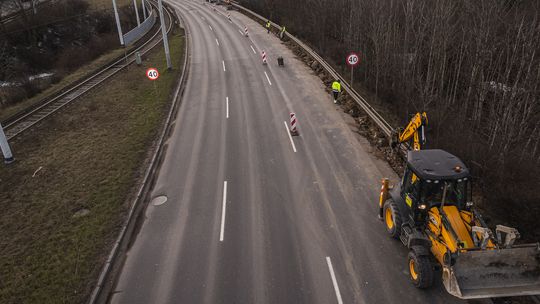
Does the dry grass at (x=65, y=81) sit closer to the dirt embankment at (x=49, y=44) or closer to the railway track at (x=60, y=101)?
the dirt embankment at (x=49, y=44)

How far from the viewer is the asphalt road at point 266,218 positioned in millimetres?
10125

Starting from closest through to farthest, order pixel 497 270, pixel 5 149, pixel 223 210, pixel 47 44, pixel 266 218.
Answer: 1. pixel 497 270
2. pixel 266 218
3. pixel 223 210
4. pixel 5 149
5. pixel 47 44

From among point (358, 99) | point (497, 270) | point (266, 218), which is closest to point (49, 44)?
point (358, 99)

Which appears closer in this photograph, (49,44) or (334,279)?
(334,279)

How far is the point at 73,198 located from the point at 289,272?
975 cm

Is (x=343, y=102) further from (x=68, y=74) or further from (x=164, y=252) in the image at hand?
(x=68, y=74)

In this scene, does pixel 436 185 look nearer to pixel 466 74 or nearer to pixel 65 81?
pixel 466 74

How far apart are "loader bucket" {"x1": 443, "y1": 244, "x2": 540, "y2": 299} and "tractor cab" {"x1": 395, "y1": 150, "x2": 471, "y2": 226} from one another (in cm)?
162

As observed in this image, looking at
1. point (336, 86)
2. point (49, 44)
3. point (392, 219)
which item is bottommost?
point (392, 219)

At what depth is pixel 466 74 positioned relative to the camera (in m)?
23.9

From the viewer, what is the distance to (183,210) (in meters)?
13.8

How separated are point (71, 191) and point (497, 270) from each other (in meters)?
15.5

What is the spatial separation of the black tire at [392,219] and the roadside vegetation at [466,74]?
11.6ft

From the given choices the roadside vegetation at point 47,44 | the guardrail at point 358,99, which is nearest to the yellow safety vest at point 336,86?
the guardrail at point 358,99
